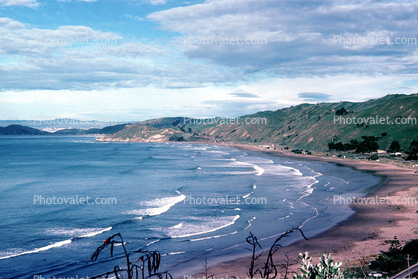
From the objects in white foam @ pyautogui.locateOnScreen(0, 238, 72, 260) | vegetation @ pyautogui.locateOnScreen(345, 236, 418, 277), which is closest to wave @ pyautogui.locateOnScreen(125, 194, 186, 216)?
white foam @ pyautogui.locateOnScreen(0, 238, 72, 260)

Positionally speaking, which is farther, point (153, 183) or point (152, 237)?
point (153, 183)

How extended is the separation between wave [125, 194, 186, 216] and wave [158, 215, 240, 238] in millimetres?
7207

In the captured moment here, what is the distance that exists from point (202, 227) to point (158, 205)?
43.4 feet

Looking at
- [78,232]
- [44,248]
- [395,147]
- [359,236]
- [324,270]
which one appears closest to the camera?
[324,270]

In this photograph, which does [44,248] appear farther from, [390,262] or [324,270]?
[324,270]

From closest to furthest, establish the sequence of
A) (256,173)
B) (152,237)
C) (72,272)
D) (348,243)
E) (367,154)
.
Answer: (72,272), (348,243), (152,237), (256,173), (367,154)

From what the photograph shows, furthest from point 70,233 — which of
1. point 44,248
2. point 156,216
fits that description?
point 156,216

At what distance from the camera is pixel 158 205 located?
48.4 metres

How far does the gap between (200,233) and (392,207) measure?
28108 millimetres

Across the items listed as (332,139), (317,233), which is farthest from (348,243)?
(332,139)

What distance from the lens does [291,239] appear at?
112ft

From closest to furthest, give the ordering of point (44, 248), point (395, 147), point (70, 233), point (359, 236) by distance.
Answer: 1. point (44, 248)
2. point (359, 236)
3. point (70, 233)
4. point (395, 147)

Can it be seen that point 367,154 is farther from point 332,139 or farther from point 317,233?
point 317,233

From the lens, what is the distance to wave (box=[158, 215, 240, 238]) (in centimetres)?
3506
